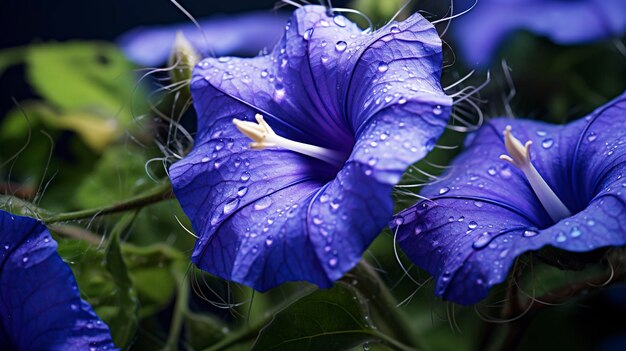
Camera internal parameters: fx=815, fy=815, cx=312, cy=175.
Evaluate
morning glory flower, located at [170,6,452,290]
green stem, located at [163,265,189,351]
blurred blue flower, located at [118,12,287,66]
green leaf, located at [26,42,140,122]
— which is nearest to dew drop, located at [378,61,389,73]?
morning glory flower, located at [170,6,452,290]

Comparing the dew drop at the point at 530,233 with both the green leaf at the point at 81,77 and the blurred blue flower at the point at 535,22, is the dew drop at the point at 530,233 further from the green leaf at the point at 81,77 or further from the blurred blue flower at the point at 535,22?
the green leaf at the point at 81,77

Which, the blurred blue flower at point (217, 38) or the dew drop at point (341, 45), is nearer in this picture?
the dew drop at point (341, 45)

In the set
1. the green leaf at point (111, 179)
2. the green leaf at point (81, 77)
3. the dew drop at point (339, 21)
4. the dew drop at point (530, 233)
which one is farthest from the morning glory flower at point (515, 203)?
the green leaf at point (81, 77)

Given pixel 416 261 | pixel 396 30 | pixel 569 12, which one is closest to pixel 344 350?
pixel 416 261

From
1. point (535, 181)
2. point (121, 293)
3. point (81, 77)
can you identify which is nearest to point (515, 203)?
point (535, 181)

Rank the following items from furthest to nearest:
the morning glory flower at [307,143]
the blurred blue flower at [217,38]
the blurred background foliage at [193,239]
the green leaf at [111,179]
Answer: the blurred blue flower at [217,38] → the green leaf at [111,179] → the blurred background foliage at [193,239] → the morning glory flower at [307,143]

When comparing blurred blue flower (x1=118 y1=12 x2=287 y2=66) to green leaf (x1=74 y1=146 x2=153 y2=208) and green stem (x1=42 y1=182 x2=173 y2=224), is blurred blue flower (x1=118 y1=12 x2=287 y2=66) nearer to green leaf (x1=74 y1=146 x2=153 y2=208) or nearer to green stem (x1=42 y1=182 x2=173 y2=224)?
green leaf (x1=74 y1=146 x2=153 y2=208)

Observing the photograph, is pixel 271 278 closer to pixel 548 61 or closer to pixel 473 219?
pixel 473 219
